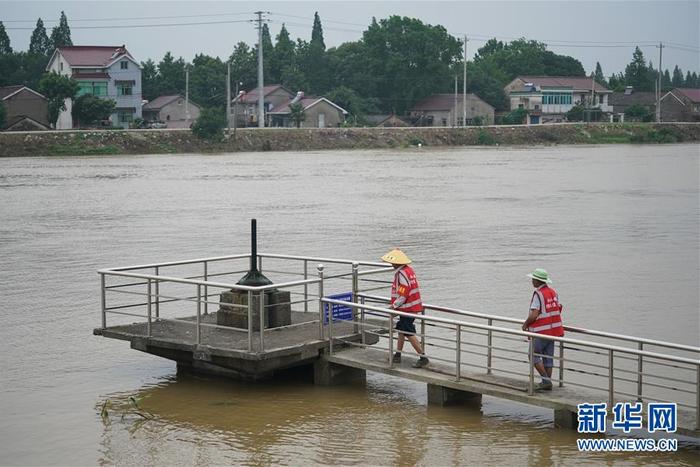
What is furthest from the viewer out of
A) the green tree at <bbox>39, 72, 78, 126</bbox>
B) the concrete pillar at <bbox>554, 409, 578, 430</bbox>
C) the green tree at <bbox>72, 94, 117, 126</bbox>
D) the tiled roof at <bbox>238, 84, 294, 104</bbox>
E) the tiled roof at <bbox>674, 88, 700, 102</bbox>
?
the tiled roof at <bbox>674, 88, 700, 102</bbox>

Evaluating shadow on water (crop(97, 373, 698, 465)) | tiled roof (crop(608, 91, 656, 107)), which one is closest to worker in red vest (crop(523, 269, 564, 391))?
shadow on water (crop(97, 373, 698, 465))

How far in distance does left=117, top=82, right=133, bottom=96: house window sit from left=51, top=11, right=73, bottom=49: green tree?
3860 centimetres

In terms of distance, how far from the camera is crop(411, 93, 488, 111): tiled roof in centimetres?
9981

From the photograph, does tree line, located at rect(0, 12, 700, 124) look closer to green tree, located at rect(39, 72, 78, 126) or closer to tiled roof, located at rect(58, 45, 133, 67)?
tiled roof, located at rect(58, 45, 133, 67)

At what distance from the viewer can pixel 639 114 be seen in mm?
106188

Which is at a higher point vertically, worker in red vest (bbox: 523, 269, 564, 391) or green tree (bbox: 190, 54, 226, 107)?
green tree (bbox: 190, 54, 226, 107)

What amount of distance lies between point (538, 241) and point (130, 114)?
208ft

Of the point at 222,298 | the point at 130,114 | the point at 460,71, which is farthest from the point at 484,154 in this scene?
the point at 222,298

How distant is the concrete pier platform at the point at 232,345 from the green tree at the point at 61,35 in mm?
113730

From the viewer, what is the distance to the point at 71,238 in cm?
2995

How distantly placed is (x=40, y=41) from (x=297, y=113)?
155ft

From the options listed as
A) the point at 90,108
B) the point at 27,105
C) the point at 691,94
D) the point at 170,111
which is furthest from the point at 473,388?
the point at 691,94

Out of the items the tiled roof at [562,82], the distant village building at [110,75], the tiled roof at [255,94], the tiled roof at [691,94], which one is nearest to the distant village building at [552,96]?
the tiled roof at [562,82]

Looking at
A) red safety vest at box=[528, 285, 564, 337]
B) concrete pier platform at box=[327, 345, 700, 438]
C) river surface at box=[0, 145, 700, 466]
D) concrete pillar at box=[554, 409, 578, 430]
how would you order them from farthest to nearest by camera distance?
river surface at box=[0, 145, 700, 466] < red safety vest at box=[528, 285, 564, 337] < concrete pillar at box=[554, 409, 578, 430] < concrete pier platform at box=[327, 345, 700, 438]
